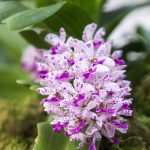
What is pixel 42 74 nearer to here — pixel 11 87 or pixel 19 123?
pixel 19 123

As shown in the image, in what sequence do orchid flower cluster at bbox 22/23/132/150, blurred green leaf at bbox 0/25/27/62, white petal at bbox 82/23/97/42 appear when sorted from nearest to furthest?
orchid flower cluster at bbox 22/23/132/150
white petal at bbox 82/23/97/42
blurred green leaf at bbox 0/25/27/62

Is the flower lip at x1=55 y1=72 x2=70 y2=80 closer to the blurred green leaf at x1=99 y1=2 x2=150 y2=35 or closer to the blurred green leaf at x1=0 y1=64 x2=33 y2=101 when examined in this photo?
the blurred green leaf at x1=99 y1=2 x2=150 y2=35

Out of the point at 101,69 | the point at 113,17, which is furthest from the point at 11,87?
the point at 101,69

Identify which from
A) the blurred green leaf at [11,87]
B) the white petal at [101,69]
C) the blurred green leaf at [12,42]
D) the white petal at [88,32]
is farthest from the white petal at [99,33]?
the blurred green leaf at [12,42]

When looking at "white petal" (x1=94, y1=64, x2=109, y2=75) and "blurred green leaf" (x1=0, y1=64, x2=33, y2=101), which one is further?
"blurred green leaf" (x1=0, y1=64, x2=33, y2=101)

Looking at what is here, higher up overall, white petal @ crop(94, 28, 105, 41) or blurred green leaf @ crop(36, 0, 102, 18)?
blurred green leaf @ crop(36, 0, 102, 18)

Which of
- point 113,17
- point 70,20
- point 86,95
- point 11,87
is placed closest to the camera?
point 86,95

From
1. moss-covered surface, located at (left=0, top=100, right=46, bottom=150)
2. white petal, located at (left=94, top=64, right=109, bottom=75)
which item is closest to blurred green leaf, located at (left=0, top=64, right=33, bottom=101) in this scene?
moss-covered surface, located at (left=0, top=100, right=46, bottom=150)

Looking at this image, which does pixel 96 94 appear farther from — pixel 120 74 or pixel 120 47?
pixel 120 47

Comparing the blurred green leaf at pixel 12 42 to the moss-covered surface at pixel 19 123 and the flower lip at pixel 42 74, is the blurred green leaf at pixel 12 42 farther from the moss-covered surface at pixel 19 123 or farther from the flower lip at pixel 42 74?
the flower lip at pixel 42 74
